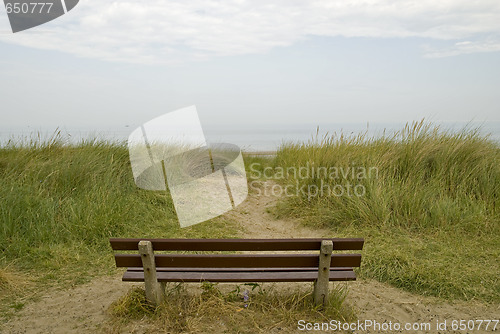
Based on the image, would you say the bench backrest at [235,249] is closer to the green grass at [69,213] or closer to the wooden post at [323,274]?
the wooden post at [323,274]

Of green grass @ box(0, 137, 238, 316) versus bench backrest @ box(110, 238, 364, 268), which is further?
green grass @ box(0, 137, 238, 316)

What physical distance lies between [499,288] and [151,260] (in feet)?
11.6

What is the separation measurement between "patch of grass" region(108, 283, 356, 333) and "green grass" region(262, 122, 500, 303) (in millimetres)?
1239

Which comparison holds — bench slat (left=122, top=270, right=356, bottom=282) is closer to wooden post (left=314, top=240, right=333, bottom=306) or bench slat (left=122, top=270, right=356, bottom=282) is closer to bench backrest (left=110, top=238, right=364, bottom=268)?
wooden post (left=314, top=240, right=333, bottom=306)

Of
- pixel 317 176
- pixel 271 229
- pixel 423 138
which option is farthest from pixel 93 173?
pixel 423 138

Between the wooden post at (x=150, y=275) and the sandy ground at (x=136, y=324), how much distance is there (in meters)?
0.23

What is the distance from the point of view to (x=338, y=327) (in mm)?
3447

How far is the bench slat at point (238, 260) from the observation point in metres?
3.25

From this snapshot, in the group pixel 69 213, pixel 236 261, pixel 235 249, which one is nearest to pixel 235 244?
pixel 235 249

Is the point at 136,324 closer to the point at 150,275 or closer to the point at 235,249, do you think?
the point at 150,275

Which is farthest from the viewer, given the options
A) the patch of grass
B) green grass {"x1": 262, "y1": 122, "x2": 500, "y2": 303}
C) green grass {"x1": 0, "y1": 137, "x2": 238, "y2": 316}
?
green grass {"x1": 0, "y1": 137, "x2": 238, "y2": 316}

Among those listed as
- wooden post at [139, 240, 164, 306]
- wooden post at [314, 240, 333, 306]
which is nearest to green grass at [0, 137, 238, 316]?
wooden post at [139, 240, 164, 306]

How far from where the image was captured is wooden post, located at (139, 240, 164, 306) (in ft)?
10.6

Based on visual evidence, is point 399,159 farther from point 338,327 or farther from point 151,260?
point 151,260
